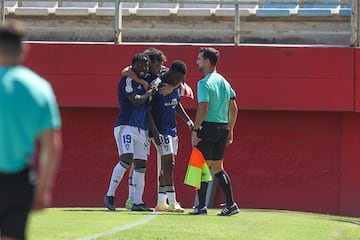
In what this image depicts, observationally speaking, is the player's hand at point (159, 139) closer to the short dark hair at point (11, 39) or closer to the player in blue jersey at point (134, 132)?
the player in blue jersey at point (134, 132)

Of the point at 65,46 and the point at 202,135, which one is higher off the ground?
the point at 65,46

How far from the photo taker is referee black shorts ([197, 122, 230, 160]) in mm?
11375

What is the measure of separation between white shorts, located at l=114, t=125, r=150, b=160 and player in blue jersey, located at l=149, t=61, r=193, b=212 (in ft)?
0.49

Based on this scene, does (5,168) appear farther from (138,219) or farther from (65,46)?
(65,46)

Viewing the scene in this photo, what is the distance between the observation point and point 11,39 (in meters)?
5.63

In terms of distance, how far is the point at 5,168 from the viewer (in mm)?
5660

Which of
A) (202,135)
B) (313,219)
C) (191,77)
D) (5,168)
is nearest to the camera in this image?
(5,168)

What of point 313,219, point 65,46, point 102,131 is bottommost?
point 313,219

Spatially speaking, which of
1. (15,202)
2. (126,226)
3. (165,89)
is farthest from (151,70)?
(15,202)

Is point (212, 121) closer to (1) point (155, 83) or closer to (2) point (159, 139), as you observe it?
(2) point (159, 139)

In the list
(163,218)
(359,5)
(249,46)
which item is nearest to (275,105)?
(249,46)

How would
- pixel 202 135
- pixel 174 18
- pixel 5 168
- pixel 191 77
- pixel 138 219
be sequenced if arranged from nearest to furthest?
pixel 5 168
pixel 138 219
pixel 202 135
pixel 191 77
pixel 174 18

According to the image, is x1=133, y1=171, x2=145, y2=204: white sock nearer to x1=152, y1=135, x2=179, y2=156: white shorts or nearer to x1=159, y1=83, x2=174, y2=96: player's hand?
x1=152, y1=135, x2=179, y2=156: white shorts

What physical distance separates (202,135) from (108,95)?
14.2ft
